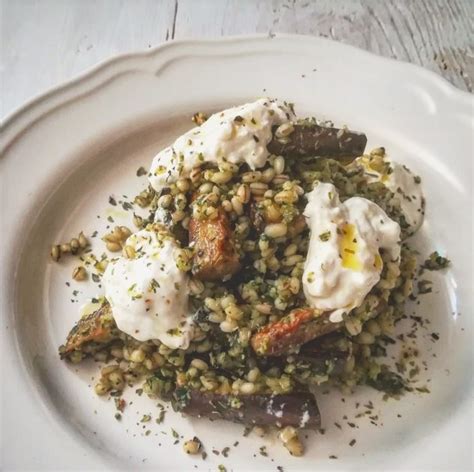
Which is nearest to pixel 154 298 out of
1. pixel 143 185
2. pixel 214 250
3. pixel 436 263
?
pixel 214 250

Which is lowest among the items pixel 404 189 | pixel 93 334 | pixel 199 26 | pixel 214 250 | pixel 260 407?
pixel 260 407

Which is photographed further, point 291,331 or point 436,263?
Answer: point 436,263

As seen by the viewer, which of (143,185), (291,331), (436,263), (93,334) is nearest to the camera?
(291,331)

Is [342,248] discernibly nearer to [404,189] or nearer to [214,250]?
[214,250]

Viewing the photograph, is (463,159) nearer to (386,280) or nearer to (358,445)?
(386,280)

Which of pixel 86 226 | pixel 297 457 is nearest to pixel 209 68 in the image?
pixel 86 226

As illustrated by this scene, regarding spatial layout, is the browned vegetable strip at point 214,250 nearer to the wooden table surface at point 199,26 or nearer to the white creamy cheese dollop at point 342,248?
the white creamy cheese dollop at point 342,248
